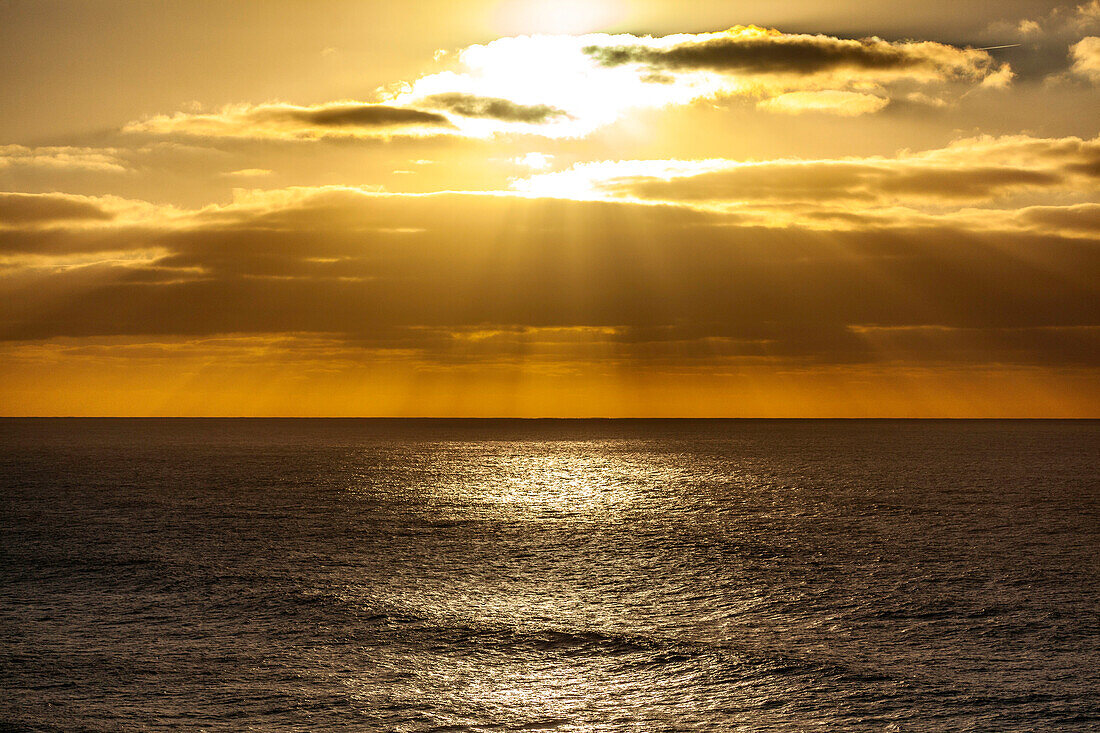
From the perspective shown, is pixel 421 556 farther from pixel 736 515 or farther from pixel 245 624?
pixel 736 515

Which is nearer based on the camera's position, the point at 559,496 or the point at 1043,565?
Answer: the point at 1043,565

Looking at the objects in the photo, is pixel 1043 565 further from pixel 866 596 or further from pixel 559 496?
pixel 559 496

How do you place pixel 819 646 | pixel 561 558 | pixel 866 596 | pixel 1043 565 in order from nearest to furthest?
pixel 819 646, pixel 866 596, pixel 1043 565, pixel 561 558

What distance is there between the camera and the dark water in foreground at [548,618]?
22641 millimetres

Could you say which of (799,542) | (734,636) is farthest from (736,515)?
(734,636)

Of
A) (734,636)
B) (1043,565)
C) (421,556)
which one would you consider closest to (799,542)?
(1043,565)

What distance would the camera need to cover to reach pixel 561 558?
48.6 meters

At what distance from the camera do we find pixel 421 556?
48656mm

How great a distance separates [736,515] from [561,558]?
86.0ft

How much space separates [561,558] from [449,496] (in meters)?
44.2

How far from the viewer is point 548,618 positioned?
3253cm

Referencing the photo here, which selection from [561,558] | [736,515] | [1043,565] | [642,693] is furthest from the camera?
[736,515]

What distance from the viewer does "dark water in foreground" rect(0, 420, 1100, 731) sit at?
74.3ft

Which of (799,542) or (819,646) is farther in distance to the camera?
(799,542)
